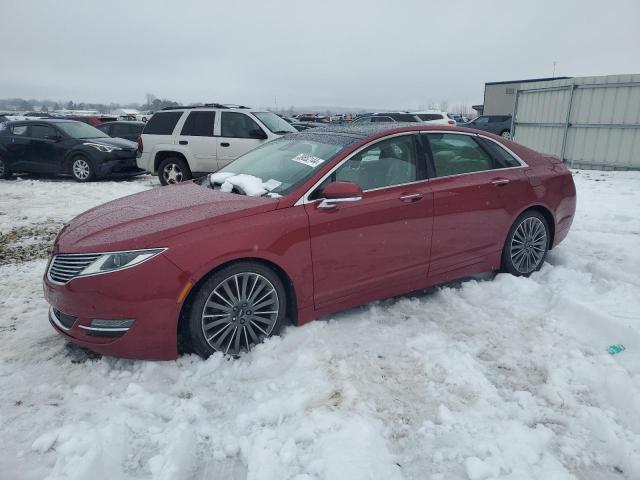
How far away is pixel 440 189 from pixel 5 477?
3.58 metres

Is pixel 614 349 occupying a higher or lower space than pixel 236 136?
lower

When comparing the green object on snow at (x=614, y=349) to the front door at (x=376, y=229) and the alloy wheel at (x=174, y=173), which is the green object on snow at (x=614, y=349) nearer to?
the front door at (x=376, y=229)

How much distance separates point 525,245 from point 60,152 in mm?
11324

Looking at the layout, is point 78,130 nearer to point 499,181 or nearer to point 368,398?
point 499,181

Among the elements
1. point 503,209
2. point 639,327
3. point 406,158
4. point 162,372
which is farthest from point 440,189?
point 162,372

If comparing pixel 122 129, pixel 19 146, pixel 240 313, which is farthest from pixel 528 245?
pixel 122 129

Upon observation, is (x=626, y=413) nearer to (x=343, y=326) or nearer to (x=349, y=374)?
(x=349, y=374)

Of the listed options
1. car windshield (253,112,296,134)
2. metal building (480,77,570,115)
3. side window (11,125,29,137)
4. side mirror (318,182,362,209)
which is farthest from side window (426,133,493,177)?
metal building (480,77,570,115)

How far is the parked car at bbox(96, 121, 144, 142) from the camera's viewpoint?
1791 centimetres

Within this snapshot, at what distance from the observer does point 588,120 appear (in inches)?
489

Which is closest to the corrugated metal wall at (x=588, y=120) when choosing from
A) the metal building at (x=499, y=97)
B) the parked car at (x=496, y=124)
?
the parked car at (x=496, y=124)

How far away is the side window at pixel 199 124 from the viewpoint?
1005cm

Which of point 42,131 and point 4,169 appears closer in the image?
point 42,131

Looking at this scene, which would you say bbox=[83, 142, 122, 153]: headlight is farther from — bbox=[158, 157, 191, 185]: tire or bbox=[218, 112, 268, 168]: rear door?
bbox=[218, 112, 268, 168]: rear door
